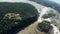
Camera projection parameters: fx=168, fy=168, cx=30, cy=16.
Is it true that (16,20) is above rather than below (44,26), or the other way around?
above

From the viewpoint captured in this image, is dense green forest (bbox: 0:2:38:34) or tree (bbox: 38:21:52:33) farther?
tree (bbox: 38:21:52:33)

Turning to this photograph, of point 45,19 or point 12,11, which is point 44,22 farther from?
point 12,11

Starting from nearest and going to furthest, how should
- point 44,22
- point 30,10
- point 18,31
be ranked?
point 18,31 < point 44,22 < point 30,10

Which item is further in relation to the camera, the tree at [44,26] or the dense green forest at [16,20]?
the tree at [44,26]

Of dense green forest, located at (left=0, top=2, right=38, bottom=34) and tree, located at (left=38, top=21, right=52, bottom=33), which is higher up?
dense green forest, located at (left=0, top=2, right=38, bottom=34)

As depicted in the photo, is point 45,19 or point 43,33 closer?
point 43,33

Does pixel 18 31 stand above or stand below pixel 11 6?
below

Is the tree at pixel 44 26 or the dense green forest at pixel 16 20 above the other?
the dense green forest at pixel 16 20

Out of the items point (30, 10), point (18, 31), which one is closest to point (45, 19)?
point (30, 10)
